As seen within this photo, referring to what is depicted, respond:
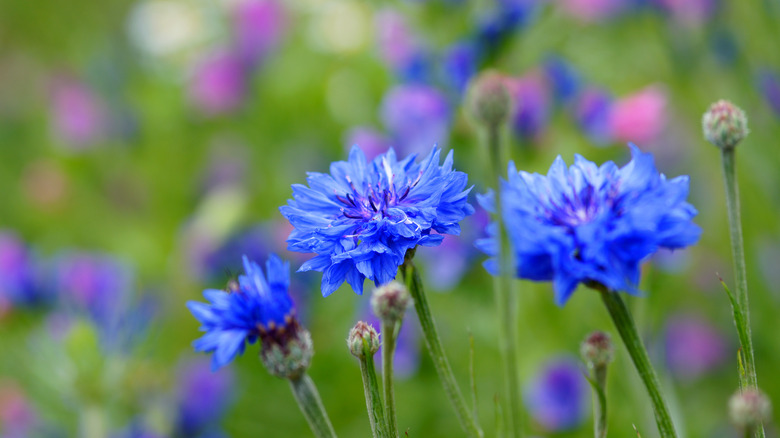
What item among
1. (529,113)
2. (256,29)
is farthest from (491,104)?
(256,29)

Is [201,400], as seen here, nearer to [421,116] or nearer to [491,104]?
[421,116]

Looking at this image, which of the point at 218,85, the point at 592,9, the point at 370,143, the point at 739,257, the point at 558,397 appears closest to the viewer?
the point at 739,257

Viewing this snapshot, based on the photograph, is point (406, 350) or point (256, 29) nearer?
point (406, 350)

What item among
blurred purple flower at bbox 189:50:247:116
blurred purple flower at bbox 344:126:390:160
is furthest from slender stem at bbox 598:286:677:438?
blurred purple flower at bbox 189:50:247:116

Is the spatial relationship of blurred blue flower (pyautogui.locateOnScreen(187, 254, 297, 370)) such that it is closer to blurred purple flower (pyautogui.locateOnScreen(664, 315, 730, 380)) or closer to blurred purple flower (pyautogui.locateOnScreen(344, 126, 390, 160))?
blurred purple flower (pyautogui.locateOnScreen(344, 126, 390, 160))

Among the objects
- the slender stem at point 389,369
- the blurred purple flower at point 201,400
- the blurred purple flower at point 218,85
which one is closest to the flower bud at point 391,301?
the slender stem at point 389,369

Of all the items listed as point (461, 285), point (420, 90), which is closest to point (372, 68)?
point (420, 90)

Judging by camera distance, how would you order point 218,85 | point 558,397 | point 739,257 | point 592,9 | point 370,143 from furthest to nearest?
point 218,85
point 592,9
point 370,143
point 558,397
point 739,257
